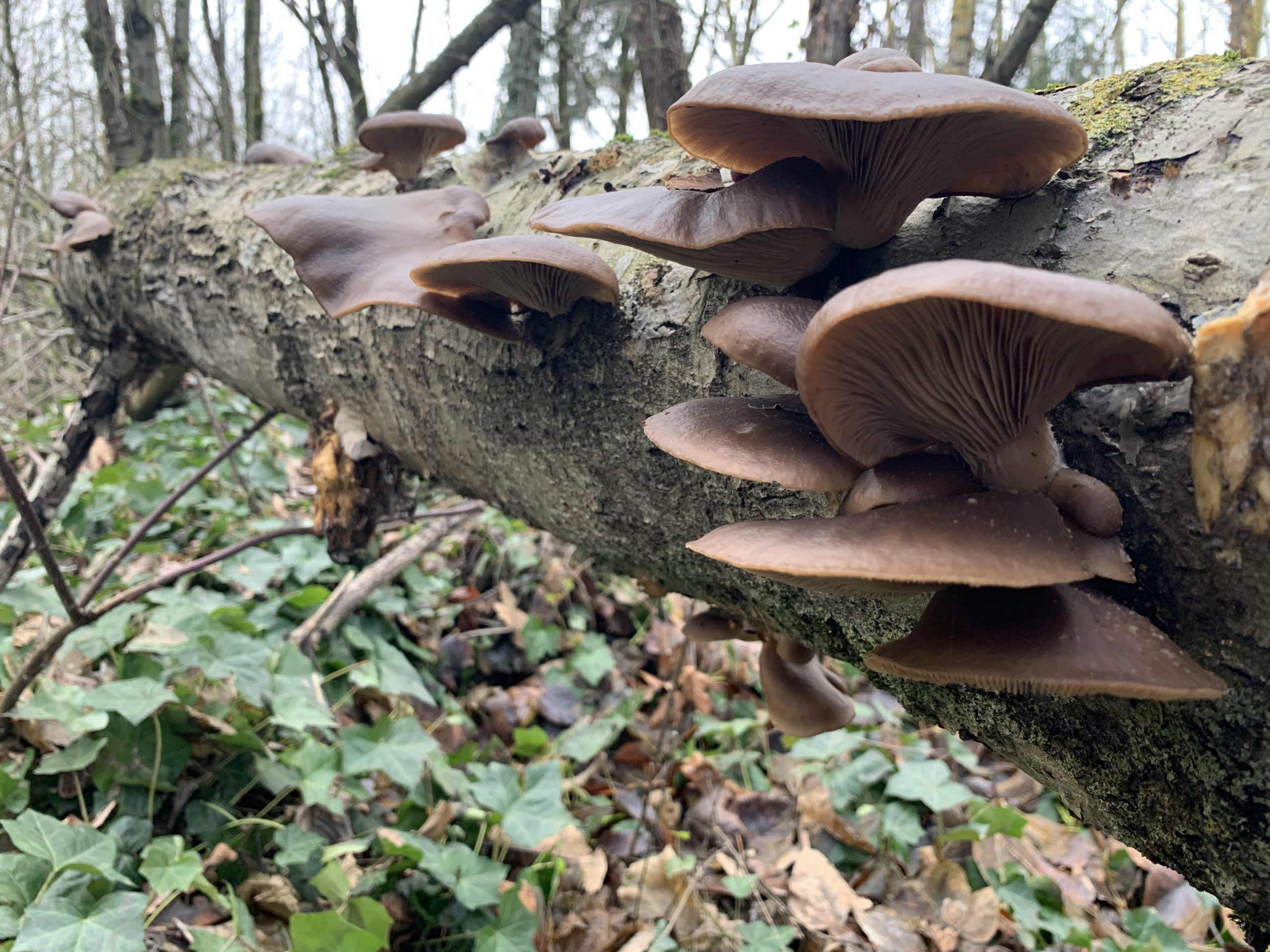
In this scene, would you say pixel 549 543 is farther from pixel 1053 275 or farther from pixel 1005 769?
pixel 1053 275

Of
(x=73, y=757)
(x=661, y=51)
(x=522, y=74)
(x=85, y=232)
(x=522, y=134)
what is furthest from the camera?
(x=522, y=74)

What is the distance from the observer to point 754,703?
3705mm

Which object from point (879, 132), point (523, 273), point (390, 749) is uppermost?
point (879, 132)

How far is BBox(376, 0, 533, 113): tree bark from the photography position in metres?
4.83

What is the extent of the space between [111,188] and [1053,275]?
3995mm

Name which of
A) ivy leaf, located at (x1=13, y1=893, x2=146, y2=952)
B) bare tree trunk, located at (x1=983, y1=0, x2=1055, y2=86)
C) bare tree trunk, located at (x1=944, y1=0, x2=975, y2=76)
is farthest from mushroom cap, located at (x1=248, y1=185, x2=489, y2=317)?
bare tree trunk, located at (x1=944, y1=0, x2=975, y2=76)

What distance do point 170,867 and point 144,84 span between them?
→ 5.45m

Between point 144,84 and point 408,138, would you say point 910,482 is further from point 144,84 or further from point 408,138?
point 144,84

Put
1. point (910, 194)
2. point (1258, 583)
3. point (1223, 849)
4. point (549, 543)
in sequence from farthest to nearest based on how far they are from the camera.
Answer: point (549, 543)
point (910, 194)
point (1223, 849)
point (1258, 583)

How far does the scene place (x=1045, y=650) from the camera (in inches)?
29.6

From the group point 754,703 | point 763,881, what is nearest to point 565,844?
point 763,881

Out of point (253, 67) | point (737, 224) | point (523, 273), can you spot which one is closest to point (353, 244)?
point (523, 273)

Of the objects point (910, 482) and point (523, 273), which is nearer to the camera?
point (910, 482)

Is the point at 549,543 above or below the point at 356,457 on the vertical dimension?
below
